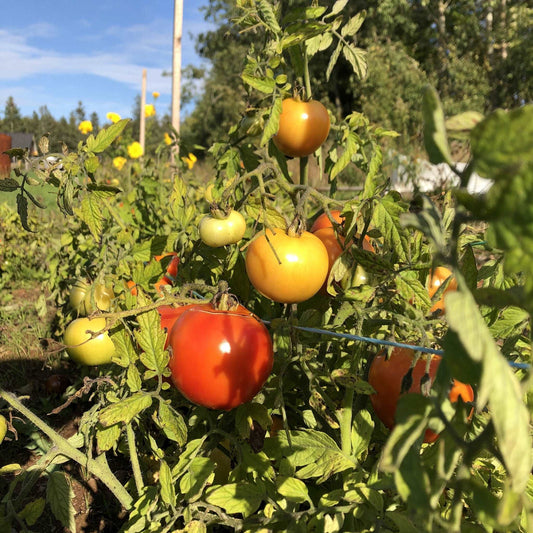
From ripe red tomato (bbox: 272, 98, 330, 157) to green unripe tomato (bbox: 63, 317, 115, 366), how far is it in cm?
59

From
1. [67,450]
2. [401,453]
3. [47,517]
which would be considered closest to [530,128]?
[401,453]

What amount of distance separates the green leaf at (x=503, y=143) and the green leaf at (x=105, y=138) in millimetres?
749

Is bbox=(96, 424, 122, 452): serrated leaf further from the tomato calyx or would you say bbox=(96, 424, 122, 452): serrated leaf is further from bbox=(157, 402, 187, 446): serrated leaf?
the tomato calyx

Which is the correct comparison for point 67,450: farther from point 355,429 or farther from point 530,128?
point 530,128

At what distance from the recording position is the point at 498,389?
29 cm

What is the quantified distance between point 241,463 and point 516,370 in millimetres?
503

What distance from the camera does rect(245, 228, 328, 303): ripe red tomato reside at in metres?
0.82

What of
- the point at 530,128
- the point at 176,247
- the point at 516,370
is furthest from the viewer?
the point at 176,247

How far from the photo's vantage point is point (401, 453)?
33cm

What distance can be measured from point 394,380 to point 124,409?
1.47 feet

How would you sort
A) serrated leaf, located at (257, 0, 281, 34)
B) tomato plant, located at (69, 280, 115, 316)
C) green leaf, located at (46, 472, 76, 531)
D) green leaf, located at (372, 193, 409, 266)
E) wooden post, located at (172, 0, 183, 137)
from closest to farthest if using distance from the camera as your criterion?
green leaf, located at (372, 193, 409, 266)
green leaf, located at (46, 472, 76, 531)
serrated leaf, located at (257, 0, 281, 34)
tomato plant, located at (69, 280, 115, 316)
wooden post, located at (172, 0, 183, 137)

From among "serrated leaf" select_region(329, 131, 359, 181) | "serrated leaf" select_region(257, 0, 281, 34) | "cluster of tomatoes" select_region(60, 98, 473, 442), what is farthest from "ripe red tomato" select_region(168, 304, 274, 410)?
"serrated leaf" select_region(257, 0, 281, 34)

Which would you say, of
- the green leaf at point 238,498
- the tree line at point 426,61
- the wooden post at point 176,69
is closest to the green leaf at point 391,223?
the green leaf at point 238,498

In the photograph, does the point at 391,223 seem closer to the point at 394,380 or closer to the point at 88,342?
the point at 394,380
